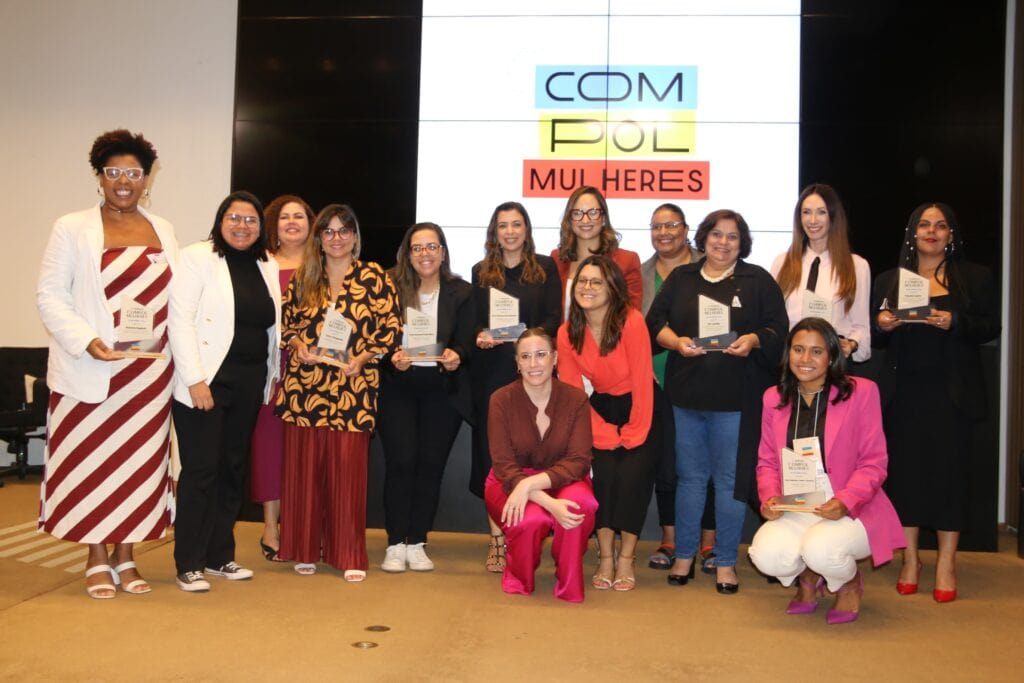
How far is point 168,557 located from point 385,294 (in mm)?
1597

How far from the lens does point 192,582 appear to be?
3807mm

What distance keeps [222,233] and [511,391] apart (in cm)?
137

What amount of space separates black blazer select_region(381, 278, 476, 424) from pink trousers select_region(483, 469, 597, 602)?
620 millimetres

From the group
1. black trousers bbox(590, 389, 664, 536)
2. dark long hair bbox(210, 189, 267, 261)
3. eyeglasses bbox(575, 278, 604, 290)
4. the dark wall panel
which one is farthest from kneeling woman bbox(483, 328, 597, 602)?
the dark wall panel

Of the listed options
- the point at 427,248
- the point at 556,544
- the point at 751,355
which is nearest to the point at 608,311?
the point at 751,355

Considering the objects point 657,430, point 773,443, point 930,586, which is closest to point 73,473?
point 657,430

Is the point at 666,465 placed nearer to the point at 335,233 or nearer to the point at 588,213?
the point at 588,213

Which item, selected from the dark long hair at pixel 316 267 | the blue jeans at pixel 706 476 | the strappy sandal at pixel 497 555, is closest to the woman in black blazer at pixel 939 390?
the blue jeans at pixel 706 476

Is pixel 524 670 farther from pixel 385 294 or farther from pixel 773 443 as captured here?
pixel 385 294

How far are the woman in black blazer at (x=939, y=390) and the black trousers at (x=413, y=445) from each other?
1.98 m

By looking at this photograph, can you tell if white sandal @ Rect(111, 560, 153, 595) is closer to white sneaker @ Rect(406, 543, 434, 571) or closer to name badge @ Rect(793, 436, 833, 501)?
white sneaker @ Rect(406, 543, 434, 571)

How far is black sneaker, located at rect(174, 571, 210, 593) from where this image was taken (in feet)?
12.4

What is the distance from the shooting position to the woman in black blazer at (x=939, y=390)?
13.3 ft

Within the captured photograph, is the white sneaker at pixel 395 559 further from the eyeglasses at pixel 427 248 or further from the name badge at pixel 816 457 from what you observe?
the name badge at pixel 816 457
